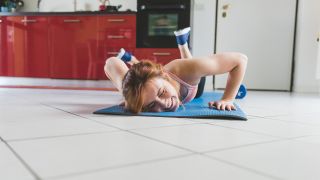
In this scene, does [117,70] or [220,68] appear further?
[117,70]

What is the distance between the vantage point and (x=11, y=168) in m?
0.75

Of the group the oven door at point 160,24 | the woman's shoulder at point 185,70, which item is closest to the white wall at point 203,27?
the oven door at point 160,24

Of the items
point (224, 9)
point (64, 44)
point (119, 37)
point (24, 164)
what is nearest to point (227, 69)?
point (24, 164)

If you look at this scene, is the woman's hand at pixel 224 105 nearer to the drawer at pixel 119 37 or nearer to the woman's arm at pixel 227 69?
the woman's arm at pixel 227 69

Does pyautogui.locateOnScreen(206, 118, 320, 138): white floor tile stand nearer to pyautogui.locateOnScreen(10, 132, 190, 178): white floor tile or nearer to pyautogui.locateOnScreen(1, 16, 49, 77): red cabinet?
pyautogui.locateOnScreen(10, 132, 190, 178): white floor tile

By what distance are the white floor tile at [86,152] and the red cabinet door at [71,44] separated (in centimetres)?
329

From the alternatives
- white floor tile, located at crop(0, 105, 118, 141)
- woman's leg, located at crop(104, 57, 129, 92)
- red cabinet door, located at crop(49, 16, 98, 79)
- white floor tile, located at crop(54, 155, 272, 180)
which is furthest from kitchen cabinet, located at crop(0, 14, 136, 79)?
white floor tile, located at crop(54, 155, 272, 180)

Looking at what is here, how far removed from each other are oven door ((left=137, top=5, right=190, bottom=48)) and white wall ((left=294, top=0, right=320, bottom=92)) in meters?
1.57

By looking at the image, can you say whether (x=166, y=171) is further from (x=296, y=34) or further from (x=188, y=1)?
(x=296, y=34)

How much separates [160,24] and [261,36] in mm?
1441

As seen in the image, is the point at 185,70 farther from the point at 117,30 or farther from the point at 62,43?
the point at 62,43

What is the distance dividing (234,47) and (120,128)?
354cm

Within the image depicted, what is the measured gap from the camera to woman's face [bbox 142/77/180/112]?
1530 mm

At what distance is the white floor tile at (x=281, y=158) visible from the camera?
77 centimetres
